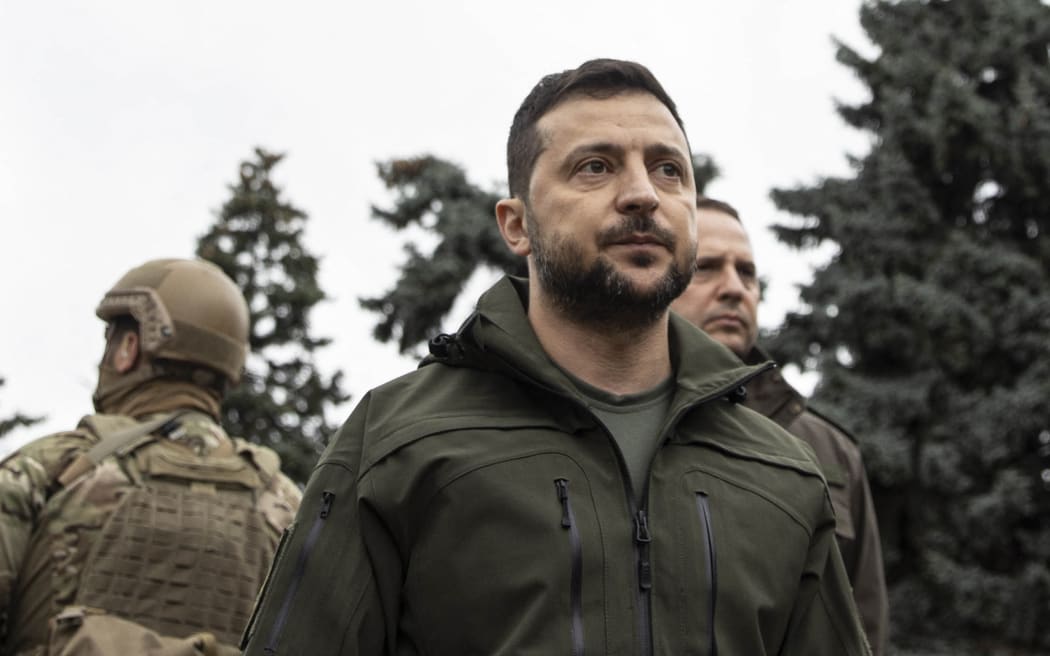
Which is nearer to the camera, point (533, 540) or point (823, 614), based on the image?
point (533, 540)

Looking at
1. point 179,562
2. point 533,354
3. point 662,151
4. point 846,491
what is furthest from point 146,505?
point 846,491

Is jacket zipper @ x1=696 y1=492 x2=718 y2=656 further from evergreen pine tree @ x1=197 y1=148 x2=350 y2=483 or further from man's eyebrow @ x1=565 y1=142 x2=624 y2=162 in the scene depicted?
evergreen pine tree @ x1=197 y1=148 x2=350 y2=483

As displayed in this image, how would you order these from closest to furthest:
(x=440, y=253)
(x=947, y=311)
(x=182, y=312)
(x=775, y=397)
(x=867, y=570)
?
(x=182, y=312)
(x=775, y=397)
(x=867, y=570)
(x=947, y=311)
(x=440, y=253)

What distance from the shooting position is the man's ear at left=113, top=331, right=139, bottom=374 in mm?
4855

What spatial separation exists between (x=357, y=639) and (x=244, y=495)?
2.38 meters

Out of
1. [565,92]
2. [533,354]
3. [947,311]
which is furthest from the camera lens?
[947,311]

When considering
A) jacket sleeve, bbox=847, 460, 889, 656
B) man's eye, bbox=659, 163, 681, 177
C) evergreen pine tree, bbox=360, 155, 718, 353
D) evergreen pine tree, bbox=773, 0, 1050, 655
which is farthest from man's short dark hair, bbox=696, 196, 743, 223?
evergreen pine tree, bbox=360, 155, 718, 353

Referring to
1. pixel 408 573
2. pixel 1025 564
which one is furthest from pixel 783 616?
pixel 1025 564

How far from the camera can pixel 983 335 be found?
1655cm

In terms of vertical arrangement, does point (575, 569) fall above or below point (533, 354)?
below

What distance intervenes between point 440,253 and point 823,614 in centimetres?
1775

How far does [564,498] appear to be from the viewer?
7.75 ft

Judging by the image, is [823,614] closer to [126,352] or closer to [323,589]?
[323,589]

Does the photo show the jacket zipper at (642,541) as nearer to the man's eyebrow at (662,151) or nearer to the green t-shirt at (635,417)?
the green t-shirt at (635,417)
